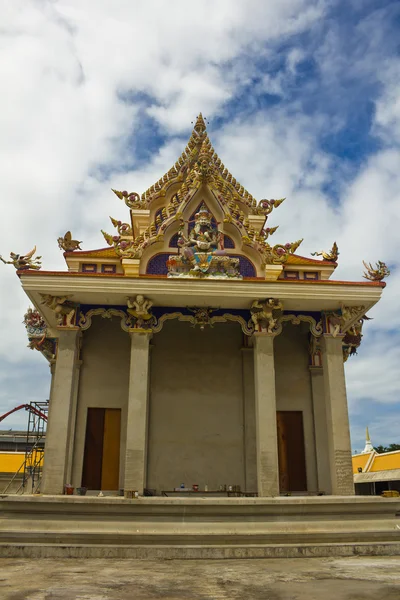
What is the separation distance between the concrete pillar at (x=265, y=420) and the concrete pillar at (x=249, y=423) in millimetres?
2430

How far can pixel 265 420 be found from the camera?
12609mm

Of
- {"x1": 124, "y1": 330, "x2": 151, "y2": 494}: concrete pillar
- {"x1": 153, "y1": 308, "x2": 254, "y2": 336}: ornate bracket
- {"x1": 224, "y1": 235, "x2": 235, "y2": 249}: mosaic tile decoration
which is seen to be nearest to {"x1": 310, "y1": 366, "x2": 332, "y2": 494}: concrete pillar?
{"x1": 153, "y1": 308, "x2": 254, "y2": 336}: ornate bracket

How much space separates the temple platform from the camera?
10.4 meters

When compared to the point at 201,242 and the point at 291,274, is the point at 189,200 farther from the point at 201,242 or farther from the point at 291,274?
the point at 291,274

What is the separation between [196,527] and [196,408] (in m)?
4.62

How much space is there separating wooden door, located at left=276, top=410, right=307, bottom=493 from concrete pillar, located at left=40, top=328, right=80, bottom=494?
A: 5.89m

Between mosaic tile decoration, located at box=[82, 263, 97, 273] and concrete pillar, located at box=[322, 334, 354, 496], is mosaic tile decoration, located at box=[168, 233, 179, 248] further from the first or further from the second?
concrete pillar, located at box=[322, 334, 354, 496]

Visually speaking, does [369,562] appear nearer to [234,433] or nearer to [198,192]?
[234,433]

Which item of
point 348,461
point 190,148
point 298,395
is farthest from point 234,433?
point 190,148

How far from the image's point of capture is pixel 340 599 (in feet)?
19.8

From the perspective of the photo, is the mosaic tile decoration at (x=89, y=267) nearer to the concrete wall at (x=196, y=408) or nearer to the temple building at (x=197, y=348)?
the temple building at (x=197, y=348)

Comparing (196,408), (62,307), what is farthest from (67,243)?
(196,408)

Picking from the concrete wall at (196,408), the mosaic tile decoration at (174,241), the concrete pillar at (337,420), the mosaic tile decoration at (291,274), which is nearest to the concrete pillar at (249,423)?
the concrete wall at (196,408)

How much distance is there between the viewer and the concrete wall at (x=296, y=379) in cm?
1523
